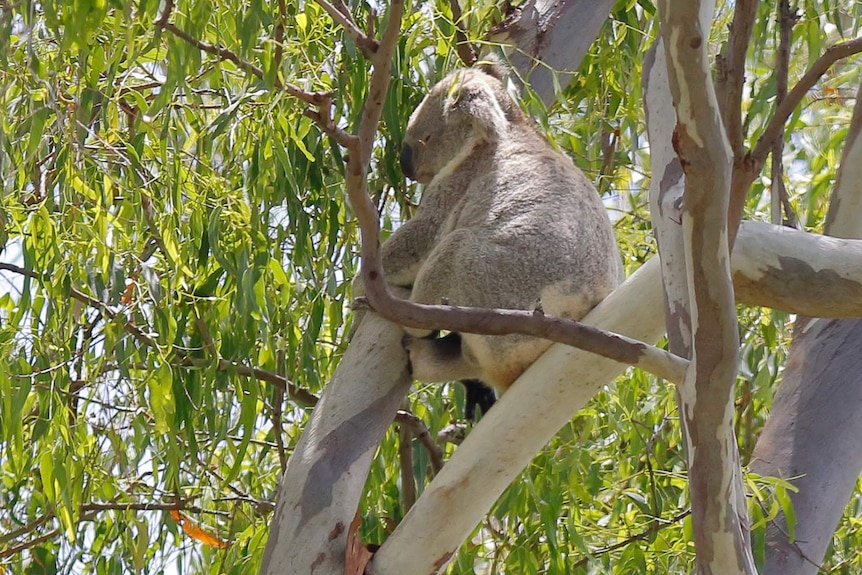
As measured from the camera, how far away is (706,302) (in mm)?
1480

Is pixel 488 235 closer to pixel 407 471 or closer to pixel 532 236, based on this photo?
pixel 532 236

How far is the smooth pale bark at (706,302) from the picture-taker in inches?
52.8

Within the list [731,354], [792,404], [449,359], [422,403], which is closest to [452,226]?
[449,359]

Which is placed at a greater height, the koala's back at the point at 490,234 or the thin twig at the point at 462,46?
the thin twig at the point at 462,46

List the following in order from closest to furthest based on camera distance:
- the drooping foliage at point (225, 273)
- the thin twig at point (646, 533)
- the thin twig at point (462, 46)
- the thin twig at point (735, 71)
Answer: the thin twig at point (735, 71) < the drooping foliage at point (225, 273) < the thin twig at point (646, 533) < the thin twig at point (462, 46)

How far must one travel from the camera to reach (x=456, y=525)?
78.8 inches

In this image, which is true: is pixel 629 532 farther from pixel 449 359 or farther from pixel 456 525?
pixel 456 525

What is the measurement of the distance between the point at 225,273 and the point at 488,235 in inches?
28.3

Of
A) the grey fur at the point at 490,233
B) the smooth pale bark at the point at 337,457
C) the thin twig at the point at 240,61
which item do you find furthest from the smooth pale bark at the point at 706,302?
the grey fur at the point at 490,233

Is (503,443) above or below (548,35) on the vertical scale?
below

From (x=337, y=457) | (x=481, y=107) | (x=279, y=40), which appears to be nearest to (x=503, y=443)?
(x=337, y=457)

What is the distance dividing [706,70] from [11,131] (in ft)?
5.51

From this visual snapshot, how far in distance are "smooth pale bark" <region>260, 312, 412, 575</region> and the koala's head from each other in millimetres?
811

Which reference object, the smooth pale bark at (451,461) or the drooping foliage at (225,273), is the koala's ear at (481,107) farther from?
the smooth pale bark at (451,461)
